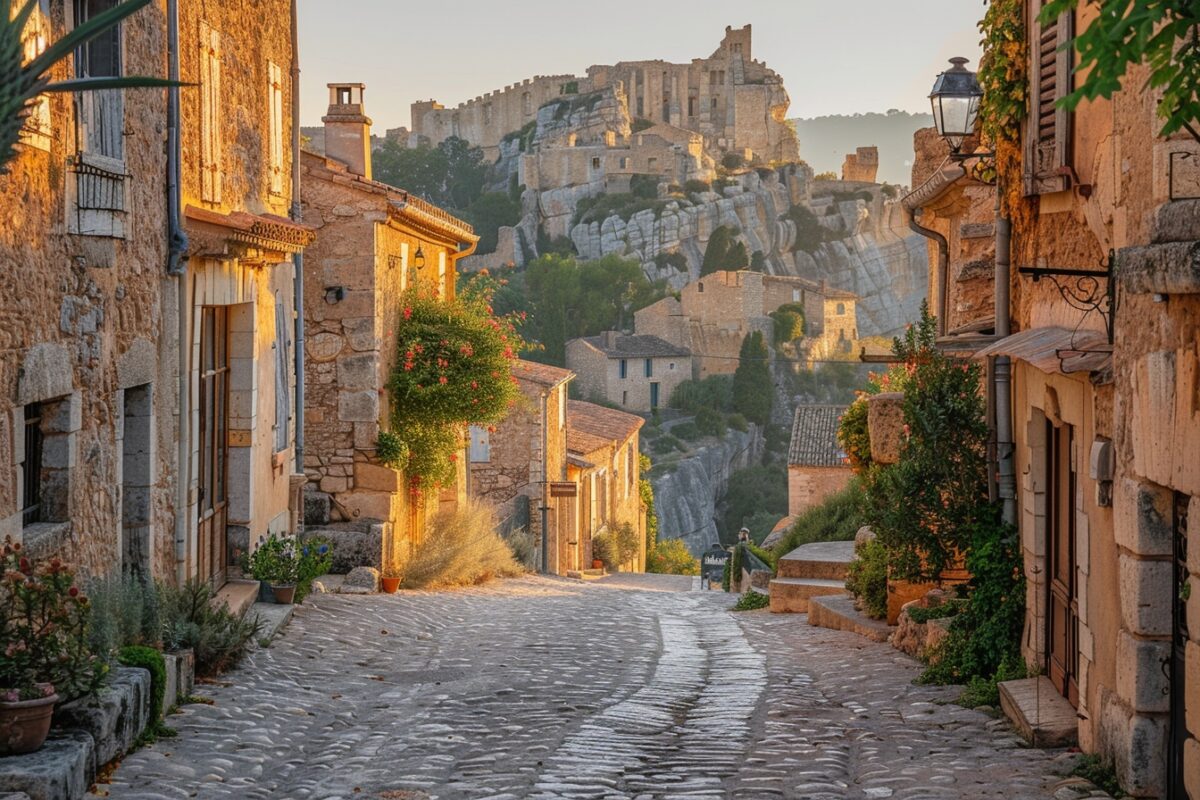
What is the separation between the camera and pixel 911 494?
995cm

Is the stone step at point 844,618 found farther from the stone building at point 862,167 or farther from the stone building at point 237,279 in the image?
the stone building at point 862,167

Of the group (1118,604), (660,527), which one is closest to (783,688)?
(1118,604)

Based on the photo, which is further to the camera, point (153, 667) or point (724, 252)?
point (724, 252)

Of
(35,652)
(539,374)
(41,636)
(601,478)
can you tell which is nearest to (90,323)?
(41,636)

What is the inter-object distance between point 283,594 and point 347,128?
8.43 meters

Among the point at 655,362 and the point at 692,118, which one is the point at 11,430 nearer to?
the point at 655,362

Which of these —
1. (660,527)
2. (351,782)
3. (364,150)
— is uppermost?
(364,150)

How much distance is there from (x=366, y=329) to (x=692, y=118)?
88826mm

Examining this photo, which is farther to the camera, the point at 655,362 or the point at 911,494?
the point at 655,362

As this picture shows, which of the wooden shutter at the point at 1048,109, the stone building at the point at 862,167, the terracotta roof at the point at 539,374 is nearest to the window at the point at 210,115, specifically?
the wooden shutter at the point at 1048,109

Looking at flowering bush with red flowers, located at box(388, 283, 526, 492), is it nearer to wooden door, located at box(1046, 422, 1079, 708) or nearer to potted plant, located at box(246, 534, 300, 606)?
potted plant, located at box(246, 534, 300, 606)

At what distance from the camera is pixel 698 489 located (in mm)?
59812

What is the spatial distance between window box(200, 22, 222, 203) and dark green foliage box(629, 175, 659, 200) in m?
74.8

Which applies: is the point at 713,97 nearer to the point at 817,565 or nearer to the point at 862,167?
the point at 862,167
